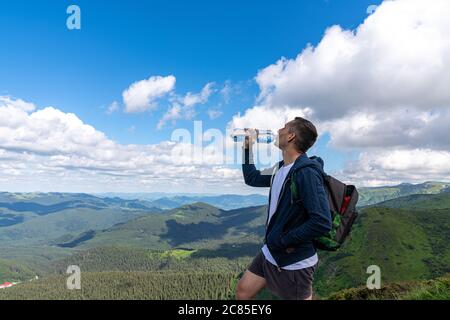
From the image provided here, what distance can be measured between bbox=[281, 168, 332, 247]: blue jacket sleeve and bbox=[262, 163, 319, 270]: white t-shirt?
2.37 ft

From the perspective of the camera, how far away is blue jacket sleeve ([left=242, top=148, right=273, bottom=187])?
9633mm

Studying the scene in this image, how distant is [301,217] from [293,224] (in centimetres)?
24

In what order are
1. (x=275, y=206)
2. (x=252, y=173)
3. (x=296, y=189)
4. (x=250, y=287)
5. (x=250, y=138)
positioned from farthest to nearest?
(x=252, y=173), (x=250, y=138), (x=250, y=287), (x=275, y=206), (x=296, y=189)

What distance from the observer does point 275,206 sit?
8.02m

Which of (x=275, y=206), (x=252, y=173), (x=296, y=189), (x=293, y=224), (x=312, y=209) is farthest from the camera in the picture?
(x=252, y=173)

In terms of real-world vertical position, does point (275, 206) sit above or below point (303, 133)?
below

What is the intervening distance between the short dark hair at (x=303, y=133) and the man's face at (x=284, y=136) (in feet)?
0.33

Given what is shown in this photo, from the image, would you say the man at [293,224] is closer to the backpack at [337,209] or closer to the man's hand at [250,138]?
the backpack at [337,209]

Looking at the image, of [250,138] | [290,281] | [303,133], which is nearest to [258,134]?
[250,138]

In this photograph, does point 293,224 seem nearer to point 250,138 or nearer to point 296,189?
point 296,189
